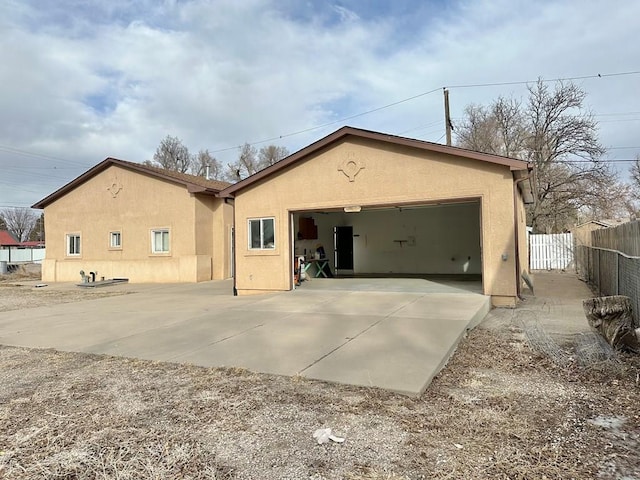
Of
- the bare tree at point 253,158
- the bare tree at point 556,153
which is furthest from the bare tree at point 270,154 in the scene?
the bare tree at point 556,153

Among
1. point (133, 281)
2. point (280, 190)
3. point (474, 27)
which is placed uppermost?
point (474, 27)

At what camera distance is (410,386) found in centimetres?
425

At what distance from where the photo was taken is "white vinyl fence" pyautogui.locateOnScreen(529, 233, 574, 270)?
20.7 metres

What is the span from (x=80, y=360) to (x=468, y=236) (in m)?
13.4

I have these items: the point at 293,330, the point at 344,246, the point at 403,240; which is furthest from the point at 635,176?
the point at 293,330

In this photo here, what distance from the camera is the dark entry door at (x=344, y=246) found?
58.7 ft

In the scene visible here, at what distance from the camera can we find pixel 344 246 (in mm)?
18047

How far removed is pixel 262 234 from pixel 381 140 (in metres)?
4.47

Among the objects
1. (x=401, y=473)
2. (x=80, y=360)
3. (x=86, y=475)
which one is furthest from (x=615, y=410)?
(x=80, y=360)

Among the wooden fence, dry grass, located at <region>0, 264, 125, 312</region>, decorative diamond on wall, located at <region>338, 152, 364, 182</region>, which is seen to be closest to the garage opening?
decorative diamond on wall, located at <region>338, 152, 364, 182</region>

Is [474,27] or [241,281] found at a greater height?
[474,27]

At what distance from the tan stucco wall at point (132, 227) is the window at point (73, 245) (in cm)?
23

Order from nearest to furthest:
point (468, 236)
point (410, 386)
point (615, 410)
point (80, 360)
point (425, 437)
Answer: point (425, 437) → point (615, 410) → point (410, 386) → point (80, 360) → point (468, 236)

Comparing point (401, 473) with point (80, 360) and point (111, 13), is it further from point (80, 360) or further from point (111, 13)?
point (111, 13)
